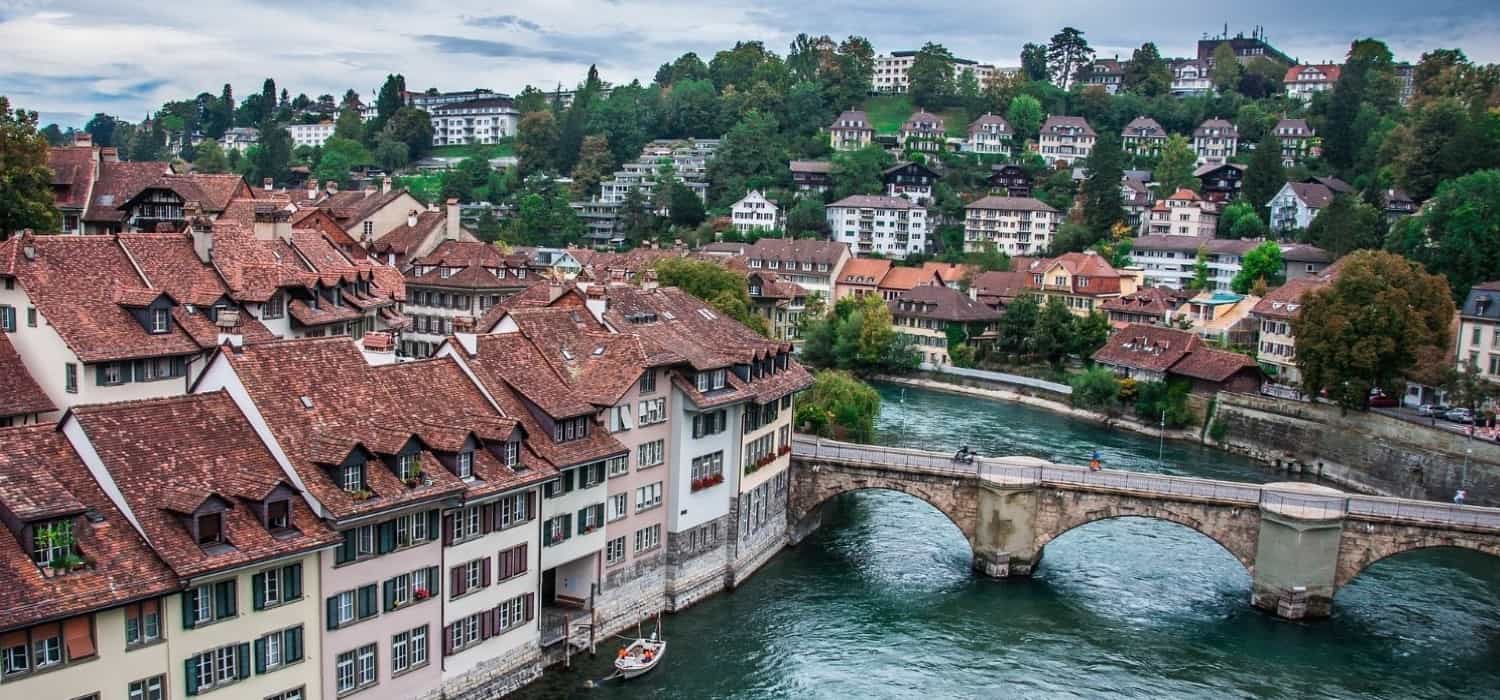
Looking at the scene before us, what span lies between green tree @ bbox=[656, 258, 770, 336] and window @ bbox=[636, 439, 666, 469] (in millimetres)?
36686

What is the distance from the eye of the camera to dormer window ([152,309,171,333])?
45469mm

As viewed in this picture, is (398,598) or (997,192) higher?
(997,192)

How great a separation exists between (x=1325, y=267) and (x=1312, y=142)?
69.2 m

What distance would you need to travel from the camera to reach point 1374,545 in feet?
175

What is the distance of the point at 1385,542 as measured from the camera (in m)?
53.2

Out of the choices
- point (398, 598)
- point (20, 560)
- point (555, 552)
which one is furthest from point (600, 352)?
point (20, 560)

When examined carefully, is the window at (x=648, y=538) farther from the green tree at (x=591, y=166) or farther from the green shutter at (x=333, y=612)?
the green tree at (x=591, y=166)

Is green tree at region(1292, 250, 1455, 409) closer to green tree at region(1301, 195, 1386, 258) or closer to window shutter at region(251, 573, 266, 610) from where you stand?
green tree at region(1301, 195, 1386, 258)

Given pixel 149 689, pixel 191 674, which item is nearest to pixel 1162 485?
pixel 191 674

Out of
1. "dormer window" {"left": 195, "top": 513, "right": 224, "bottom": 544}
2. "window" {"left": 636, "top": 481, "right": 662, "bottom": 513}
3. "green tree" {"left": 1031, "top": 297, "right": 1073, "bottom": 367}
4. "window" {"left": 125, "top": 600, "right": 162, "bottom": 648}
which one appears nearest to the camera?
"window" {"left": 125, "top": 600, "right": 162, "bottom": 648}

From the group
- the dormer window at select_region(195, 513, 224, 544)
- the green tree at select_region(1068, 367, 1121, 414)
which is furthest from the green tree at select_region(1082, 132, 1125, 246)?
the dormer window at select_region(195, 513, 224, 544)

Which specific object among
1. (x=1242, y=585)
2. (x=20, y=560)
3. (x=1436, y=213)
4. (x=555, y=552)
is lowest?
(x=1242, y=585)

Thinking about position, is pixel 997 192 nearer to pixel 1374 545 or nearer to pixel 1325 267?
pixel 1325 267

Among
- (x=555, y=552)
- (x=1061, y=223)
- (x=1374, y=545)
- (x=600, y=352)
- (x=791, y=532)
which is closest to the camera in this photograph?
(x=555, y=552)
